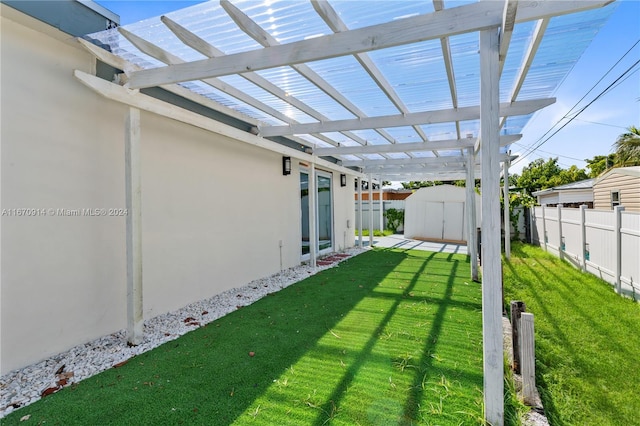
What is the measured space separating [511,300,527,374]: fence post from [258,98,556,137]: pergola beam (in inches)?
129

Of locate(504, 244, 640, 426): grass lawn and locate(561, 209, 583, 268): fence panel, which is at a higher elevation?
locate(561, 209, 583, 268): fence panel

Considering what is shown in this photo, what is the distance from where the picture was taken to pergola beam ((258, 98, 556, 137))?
493 cm

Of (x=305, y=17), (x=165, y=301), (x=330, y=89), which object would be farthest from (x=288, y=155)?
(x=305, y=17)

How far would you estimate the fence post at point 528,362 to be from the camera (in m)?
2.60

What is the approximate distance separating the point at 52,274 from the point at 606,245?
29.8ft

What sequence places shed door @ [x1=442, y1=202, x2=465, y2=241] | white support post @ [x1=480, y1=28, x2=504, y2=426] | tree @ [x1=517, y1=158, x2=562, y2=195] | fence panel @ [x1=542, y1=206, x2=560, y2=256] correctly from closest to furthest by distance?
white support post @ [x1=480, y1=28, x2=504, y2=426], fence panel @ [x1=542, y1=206, x2=560, y2=256], shed door @ [x1=442, y1=202, x2=465, y2=241], tree @ [x1=517, y1=158, x2=562, y2=195]

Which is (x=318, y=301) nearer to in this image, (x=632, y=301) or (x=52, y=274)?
(x=52, y=274)

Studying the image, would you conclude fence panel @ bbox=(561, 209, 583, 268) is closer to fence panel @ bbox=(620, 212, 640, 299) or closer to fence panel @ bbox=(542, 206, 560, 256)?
fence panel @ bbox=(542, 206, 560, 256)

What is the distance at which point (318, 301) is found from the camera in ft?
18.3

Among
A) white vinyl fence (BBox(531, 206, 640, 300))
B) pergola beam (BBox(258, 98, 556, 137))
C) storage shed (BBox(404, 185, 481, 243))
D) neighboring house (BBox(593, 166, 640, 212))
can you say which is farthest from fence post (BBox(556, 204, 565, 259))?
pergola beam (BBox(258, 98, 556, 137))

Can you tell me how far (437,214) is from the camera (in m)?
16.0

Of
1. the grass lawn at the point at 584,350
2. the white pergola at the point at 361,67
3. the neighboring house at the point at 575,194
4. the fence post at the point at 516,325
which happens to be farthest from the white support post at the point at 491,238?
the neighboring house at the point at 575,194

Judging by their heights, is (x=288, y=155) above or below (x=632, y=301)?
above

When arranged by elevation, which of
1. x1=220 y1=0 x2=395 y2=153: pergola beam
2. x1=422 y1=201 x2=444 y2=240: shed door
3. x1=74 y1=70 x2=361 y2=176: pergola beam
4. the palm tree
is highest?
the palm tree
